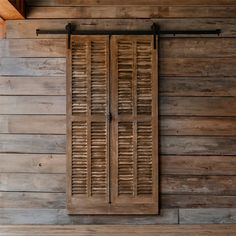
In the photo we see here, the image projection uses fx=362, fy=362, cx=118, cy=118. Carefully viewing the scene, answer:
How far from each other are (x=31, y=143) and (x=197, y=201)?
1.61 m

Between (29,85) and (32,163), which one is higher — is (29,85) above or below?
above

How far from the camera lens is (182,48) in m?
3.32

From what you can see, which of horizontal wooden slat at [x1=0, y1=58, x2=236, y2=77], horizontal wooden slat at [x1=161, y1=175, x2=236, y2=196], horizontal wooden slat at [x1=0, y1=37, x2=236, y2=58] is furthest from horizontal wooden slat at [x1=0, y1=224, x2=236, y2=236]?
horizontal wooden slat at [x1=0, y1=37, x2=236, y2=58]

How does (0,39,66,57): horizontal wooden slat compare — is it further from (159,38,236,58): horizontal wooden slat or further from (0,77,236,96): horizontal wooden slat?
(159,38,236,58): horizontal wooden slat

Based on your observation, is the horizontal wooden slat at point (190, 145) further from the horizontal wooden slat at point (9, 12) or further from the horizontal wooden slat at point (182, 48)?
the horizontal wooden slat at point (9, 12)

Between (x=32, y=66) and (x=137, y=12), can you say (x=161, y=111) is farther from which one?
(x=32, y=66)

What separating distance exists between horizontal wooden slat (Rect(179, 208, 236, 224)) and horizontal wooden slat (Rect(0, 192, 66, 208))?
1105mm

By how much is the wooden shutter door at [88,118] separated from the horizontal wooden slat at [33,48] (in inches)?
5.3

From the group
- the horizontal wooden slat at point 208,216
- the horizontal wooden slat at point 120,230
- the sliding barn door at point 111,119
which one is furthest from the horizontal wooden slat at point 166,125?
the horizontal wooden slat at point 120,230

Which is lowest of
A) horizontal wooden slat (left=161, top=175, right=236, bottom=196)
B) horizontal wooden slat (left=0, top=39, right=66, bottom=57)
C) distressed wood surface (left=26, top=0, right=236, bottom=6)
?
horizontal wooden slat (left=161, top=175, right=236, bottom=196)

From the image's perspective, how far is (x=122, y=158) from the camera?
128 inches

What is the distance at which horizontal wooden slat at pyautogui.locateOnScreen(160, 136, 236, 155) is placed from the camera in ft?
10.8

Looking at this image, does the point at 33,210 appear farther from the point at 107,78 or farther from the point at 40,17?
the point at 40,17

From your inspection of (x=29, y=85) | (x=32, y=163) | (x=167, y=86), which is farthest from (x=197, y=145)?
(x=29, y=85)
